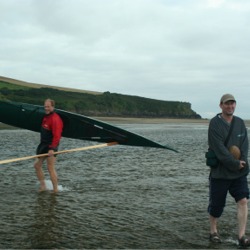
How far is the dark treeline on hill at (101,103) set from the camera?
116 metres

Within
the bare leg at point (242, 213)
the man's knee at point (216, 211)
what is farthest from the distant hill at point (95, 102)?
the bare leg at point (242, 213)

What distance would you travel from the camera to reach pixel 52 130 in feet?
30.5

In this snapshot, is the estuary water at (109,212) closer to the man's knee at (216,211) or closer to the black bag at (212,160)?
the man's knee at (216,211)

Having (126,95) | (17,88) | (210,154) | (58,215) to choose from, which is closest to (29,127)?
(58,215)

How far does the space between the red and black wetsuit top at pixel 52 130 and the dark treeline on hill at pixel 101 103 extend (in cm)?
9102

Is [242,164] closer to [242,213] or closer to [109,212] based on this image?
[242,213]

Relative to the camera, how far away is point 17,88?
12231 centimetres

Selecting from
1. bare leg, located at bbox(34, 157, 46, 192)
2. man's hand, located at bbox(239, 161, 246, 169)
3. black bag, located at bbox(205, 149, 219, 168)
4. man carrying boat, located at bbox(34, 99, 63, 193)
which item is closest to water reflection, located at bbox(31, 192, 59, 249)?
bare leg, located at bbox(34, 157, 46, 192)

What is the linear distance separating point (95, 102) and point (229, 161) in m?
129

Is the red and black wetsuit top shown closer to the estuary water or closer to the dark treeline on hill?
the estuary water

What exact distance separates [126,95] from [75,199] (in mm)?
152156

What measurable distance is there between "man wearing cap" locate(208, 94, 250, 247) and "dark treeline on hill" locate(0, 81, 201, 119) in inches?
3748

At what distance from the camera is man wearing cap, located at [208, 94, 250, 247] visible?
5910 mm

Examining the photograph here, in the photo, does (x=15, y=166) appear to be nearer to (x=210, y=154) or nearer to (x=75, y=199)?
(x=75, y=199)
